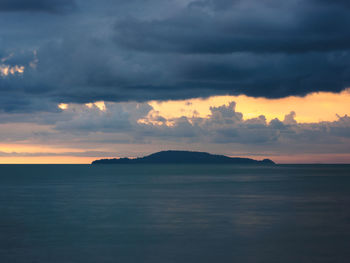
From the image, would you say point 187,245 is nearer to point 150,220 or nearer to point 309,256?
point 309,256

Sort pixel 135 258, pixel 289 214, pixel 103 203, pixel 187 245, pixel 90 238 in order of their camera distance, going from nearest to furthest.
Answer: pixel 135 258 → pixel 187 245 → pixel 90 238 → pixel 289 214 → pixel 103 203

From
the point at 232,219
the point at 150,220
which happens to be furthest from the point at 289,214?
the point at 150,220

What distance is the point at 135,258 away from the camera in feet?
107

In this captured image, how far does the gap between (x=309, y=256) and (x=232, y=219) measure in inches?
758

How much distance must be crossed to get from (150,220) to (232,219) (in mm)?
9026

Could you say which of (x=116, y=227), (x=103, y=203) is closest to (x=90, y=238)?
(x=116, y=227)

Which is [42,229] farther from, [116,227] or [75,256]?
[75,256]

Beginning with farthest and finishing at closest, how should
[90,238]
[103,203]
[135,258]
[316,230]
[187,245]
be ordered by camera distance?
[103,203]
[316,230]
[90,238]
[187,245]
[135,258]

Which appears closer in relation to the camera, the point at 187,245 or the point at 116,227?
the point at 187,245

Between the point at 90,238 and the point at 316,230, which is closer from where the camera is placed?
the point at 90,238

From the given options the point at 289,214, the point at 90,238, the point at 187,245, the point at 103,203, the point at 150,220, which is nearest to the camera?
the point at 187,245

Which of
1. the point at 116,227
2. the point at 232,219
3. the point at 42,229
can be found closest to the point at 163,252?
the point at 116,227

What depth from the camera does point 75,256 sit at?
108ft

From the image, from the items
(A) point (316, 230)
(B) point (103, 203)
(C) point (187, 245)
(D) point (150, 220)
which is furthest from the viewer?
(B) point (103, 203)
